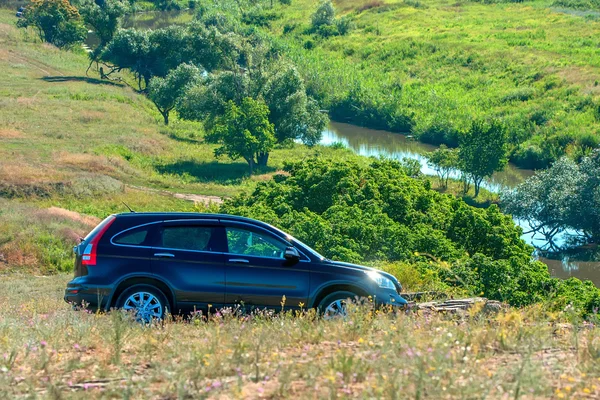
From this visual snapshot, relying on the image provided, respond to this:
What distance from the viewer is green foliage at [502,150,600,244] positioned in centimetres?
4444

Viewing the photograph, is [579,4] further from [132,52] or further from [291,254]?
[291,254]

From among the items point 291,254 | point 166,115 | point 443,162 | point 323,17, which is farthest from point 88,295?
point 323,17

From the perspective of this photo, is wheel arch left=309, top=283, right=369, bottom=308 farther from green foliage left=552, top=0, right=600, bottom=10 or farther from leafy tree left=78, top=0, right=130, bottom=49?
green foliage left=552, top=0, right=600, bottom=10

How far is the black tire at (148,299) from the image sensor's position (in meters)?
10.7

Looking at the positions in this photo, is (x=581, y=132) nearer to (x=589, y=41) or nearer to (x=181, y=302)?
(x=589, y=41)

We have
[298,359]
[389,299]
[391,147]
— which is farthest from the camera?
[391,147]

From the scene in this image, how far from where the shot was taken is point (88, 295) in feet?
35.0

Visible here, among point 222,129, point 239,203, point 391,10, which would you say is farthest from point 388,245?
point 391,10


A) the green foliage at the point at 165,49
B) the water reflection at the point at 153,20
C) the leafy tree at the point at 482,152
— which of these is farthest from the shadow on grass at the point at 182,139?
the water reflection at the point at 153,20

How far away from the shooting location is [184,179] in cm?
4966

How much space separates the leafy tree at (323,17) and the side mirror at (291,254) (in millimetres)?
91435

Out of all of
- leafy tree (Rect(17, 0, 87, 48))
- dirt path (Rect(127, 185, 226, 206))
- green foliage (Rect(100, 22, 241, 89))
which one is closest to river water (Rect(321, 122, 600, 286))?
green foliage (Rect(100, 22, 241, 89))

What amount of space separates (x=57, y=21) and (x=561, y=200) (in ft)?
208

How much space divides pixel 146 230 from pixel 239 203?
1873 cm
